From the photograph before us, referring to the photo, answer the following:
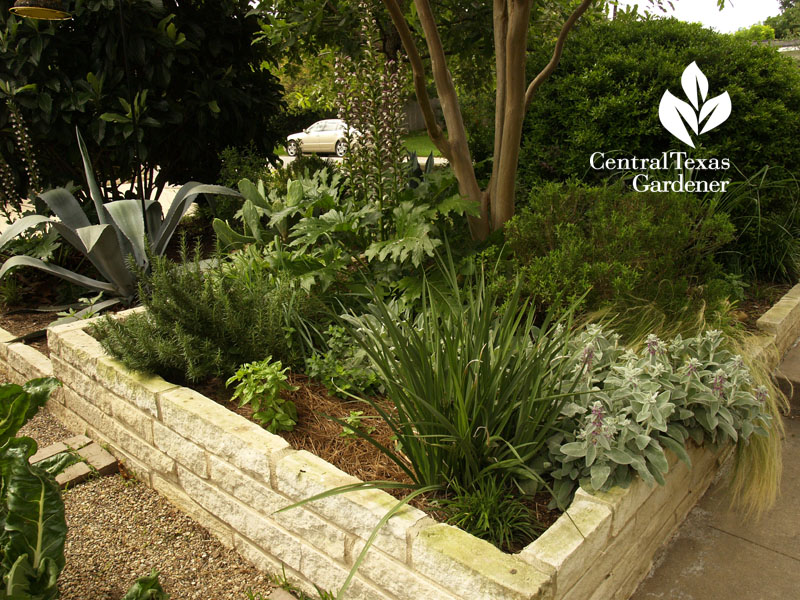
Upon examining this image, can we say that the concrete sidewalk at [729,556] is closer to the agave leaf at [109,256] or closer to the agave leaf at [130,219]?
the agave leaf at [109,256]

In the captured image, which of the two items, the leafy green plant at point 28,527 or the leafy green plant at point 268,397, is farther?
the leafy green plant at point 268,397

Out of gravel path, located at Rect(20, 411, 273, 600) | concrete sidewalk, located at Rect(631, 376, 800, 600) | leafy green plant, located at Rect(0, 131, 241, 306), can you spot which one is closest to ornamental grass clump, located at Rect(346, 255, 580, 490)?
concrete sidewalk, located at Rect(631, 376, 800, 600)

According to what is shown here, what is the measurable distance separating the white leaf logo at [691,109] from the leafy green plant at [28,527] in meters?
4.09

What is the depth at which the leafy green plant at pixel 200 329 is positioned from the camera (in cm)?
282

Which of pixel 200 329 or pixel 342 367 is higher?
pixel 200 329

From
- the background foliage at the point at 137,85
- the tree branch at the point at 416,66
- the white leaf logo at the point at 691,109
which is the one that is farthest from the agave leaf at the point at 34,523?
the white leaf logo at the point at 691,109

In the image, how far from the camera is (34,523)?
79.2 inches

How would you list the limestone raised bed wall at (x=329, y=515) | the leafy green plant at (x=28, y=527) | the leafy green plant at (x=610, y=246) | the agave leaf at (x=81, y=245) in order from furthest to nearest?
the agave leaf at (x=81, y=245) < the leafy green plant at (x=610, y=246) < the leafy green plant at (x=28, y=527) < the limestone raised bed wall at (x=329, y=515)

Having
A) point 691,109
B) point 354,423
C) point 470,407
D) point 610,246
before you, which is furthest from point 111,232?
point 691,109

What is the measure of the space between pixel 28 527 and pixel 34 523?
2cm

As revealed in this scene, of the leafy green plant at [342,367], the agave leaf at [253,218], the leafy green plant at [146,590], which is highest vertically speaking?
the agave leaf at [253,218]

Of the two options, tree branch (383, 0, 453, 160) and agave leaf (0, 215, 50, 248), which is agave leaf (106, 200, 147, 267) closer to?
agave leaf (0, 215, 50, 248)

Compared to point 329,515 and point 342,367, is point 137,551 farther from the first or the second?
point 342,367

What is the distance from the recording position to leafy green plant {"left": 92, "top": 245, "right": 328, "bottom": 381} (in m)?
2.82
